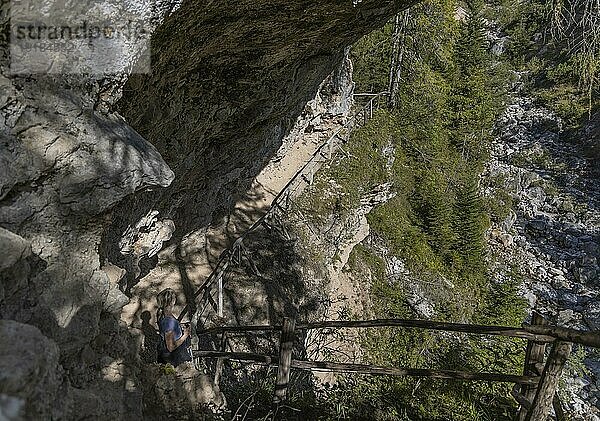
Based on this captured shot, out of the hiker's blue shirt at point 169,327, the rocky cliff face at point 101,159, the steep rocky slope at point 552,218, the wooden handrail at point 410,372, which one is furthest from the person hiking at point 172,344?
the steep rocky slope at point 552,218

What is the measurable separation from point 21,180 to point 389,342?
8.43 m

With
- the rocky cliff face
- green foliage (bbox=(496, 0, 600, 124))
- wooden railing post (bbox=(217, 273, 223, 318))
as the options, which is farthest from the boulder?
green foliage (bbox=(496, 0, 600, 124))

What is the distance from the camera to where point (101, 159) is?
2.99 meters

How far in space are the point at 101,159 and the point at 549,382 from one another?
361 cm

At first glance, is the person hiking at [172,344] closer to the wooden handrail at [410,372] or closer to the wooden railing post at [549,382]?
the wooden handrail at [410,372]

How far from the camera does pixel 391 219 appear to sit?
13.4m

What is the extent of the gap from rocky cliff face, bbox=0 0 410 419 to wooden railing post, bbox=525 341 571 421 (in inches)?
123

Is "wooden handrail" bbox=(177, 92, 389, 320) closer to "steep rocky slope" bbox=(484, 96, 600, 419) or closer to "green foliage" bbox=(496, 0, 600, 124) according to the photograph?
"steep rocky slope" bbox=(484, 96, 600, 419)

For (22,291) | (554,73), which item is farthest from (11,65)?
(554,73)

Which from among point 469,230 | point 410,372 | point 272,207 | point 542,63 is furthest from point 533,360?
point 542,63

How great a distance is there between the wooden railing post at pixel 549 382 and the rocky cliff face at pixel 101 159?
3117 mm

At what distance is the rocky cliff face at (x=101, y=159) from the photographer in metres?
2.60

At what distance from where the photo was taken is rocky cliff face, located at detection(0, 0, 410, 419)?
2.60 m

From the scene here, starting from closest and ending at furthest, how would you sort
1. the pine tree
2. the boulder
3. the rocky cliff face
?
the boulder
the rocky cliff face
the pine tree
